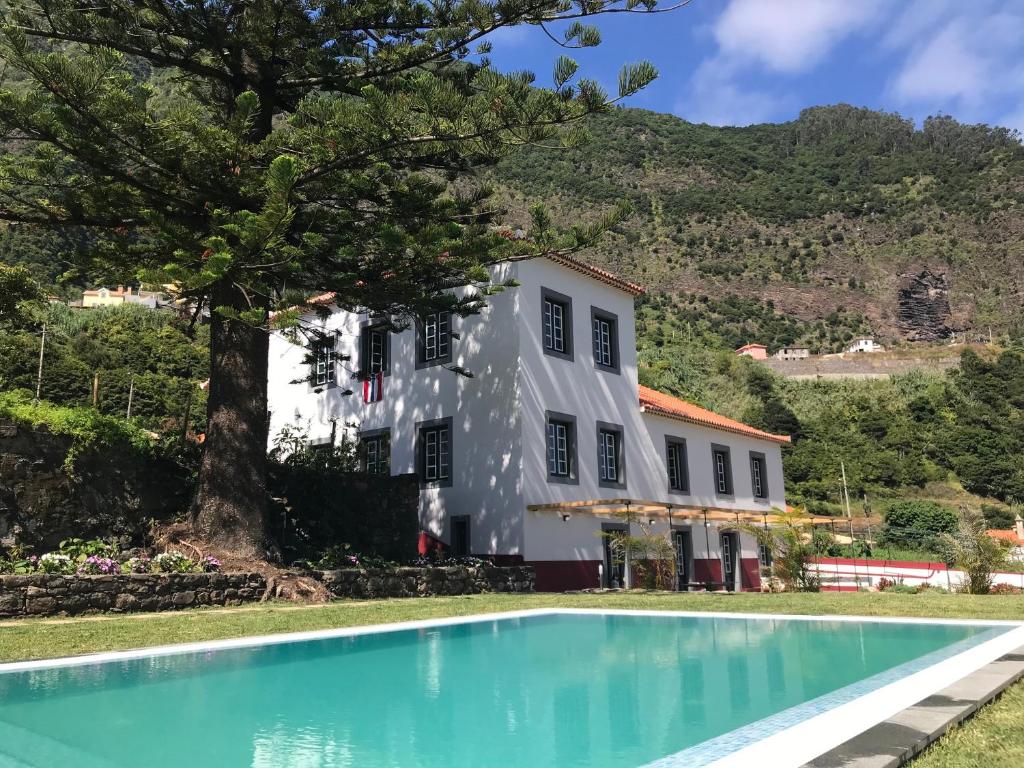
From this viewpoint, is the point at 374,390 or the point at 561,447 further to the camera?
the point at 374,390

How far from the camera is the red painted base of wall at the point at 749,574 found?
82.1 feet

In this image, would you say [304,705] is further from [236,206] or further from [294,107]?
[294,107]

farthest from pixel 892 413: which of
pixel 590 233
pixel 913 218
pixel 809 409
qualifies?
pixel 913 218

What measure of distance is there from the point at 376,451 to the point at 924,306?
313 feet

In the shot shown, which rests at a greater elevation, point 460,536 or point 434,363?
point 434,363

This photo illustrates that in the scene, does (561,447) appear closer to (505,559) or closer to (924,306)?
(505,559)

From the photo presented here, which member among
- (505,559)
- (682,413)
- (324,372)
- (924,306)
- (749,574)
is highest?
(924,306)

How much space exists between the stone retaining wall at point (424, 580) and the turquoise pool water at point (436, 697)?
514 centimetres

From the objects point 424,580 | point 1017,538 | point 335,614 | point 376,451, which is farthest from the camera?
point 1017,538

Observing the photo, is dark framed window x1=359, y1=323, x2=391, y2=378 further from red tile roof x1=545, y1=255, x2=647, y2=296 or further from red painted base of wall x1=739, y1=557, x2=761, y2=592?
red painted base of wall x1=739, y1=557, x2=761, y2=592

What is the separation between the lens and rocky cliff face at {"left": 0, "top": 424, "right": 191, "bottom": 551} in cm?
1184

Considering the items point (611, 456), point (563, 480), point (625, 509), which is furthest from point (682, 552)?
point (563, 480)

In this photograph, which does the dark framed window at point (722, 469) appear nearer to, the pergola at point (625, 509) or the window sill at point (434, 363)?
the pergola at point (625, 509)

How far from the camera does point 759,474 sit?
2741 centimetres
